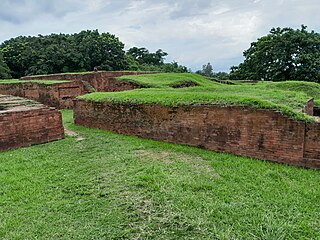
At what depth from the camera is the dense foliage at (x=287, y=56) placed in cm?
2005

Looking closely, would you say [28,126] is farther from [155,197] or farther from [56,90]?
[56,90]

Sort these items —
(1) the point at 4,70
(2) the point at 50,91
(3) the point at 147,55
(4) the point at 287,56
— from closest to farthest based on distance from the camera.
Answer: (2) the point at 50,91
(1) the point at 4,70
(4) the point at 287,56
(3) the point at 147,55

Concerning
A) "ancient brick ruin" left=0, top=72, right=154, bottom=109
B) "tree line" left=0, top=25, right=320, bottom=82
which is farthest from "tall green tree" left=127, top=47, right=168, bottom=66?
"ancient brick ruin" left=0, top=72, right=154, bottom=109

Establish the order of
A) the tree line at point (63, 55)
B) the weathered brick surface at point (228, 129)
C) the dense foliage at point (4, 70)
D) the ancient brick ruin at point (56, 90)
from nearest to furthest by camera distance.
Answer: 1. the weathered brick surface at point (228, 129)
2. the ancient brick ruin at point (56, 90)
3. the dense foliage at point (4, 70)
4. the tree line at point (63, 55)

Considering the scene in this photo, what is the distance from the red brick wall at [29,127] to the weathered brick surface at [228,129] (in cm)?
140

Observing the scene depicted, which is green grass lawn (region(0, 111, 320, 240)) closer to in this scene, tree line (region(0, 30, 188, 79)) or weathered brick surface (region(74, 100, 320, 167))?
weathered brick surface (region(74, 100, 320, 167))

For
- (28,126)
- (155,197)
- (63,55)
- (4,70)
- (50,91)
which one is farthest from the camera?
(63,55)

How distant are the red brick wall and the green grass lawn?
0.61 metres

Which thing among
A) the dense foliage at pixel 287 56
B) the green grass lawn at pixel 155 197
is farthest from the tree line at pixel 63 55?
the green grass lawn at pixel 155 197

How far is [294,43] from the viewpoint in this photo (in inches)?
820

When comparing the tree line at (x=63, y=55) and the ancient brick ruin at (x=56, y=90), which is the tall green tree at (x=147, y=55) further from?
the ancient brick ruin at (x=56, y=90)

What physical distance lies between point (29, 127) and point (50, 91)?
6.05m

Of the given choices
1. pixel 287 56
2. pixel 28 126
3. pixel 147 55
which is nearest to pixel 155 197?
pixel 28 126

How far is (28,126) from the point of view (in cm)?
607
